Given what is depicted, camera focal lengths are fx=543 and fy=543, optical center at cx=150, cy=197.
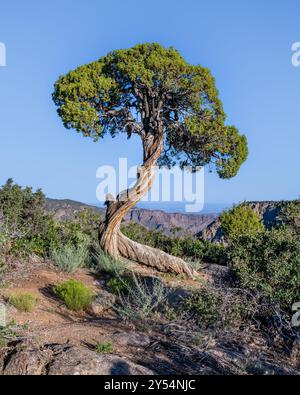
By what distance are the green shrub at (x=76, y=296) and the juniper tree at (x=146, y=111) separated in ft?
13.1

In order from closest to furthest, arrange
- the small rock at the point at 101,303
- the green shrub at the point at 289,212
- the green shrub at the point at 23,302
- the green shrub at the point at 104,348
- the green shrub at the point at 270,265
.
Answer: the green shrub at the point at 104,348 < the green shrub at the point at 270,265 < the green shrub at the point at 23,302 < the small rock at the point at 101,303 < the green shrub at the point at 289,212

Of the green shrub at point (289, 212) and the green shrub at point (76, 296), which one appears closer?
the green shrub at point (76, 296)

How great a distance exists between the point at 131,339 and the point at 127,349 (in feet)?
0.97

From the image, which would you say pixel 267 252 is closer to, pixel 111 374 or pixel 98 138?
pixel 111 374

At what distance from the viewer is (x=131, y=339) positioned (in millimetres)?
6312

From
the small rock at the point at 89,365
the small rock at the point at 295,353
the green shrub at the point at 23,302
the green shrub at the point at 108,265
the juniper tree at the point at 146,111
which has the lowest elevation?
the small rock at the point at 295,353

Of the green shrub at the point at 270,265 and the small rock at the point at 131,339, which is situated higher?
the green shrub at the point at 270,265

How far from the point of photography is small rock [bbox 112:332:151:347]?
619cm

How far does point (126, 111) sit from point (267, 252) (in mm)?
6853

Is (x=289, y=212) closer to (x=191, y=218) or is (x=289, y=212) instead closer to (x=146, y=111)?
(x=146, y=111)

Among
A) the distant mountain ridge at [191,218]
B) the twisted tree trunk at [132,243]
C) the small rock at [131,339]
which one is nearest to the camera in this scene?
the small rock at [131,339]

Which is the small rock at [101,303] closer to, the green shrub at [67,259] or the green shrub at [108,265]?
the green shrub at [67,259]

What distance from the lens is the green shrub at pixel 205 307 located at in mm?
6848

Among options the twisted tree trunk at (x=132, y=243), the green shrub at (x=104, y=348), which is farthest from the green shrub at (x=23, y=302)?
the twisted tree trunk at (x=132, y=243)
